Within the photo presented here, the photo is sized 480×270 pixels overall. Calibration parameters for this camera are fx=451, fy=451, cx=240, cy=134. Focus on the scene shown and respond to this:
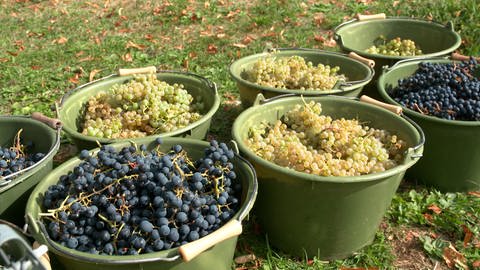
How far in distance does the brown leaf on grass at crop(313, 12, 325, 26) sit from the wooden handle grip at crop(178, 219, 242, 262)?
592 centimetres

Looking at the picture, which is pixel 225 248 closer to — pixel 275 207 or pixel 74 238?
pixel 275 207

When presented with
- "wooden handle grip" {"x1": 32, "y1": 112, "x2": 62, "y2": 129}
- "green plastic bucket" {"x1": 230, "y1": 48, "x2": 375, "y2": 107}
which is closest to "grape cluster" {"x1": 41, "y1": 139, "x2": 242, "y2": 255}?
"wooden handle grip" {"x1": 32, "y1": 112, "x2": 62, "y2": 129}

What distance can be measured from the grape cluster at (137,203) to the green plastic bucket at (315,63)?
1.34m

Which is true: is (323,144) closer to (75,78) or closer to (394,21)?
(394,21)

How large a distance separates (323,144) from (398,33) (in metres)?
2.97

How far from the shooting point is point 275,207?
321cm

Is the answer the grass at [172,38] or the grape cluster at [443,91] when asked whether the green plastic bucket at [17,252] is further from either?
the grape cluster at [443,91]

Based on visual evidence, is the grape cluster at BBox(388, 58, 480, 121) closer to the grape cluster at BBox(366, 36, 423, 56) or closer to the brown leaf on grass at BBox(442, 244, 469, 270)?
the grape cluster at BBox(366, 36, 423, 56)

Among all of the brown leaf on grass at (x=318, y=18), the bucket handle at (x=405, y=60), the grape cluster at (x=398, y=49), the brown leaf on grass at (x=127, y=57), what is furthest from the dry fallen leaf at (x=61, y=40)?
the bucket handle at (x=405, y=60)

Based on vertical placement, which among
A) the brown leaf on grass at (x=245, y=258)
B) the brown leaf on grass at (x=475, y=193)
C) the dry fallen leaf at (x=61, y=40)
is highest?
the brown leaf on grass at (x=475, y=193)

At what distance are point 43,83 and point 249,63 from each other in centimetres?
312

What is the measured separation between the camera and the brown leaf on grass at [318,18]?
7.74 m

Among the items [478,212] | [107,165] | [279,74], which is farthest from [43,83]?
[478,212]

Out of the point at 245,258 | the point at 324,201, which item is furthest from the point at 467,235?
the point at 245,258
